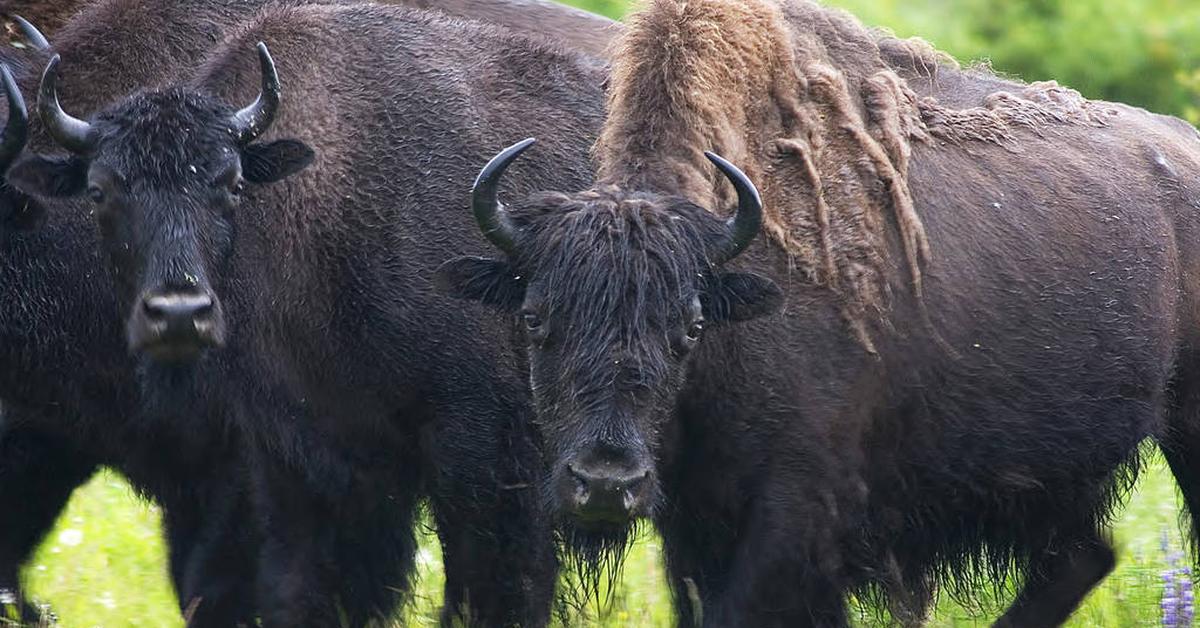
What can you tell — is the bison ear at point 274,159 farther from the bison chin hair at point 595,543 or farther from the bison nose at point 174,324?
the bison chin hair at point 595,543

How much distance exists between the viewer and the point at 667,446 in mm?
6336

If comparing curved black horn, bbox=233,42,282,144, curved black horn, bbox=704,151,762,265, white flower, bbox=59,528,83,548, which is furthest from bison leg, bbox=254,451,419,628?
white flower, bbox=59,528,83,548

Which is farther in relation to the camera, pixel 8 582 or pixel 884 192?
pixel 8 582

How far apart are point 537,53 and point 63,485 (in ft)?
9.36

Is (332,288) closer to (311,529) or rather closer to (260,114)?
(260,114)

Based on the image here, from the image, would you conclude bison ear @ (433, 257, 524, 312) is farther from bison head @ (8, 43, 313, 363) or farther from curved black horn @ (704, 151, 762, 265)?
bison head @ (8, 43, 313, 363)

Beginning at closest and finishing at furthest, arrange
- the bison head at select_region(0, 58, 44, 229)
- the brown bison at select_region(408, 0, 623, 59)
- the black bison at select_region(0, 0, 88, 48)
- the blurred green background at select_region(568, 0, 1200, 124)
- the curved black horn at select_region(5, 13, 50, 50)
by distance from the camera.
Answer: the bison head at select_region(0, 58, 44, 229)
the curved black horn at select_region(5, 13, 50, 50)
the black bison at select_region(0, 0, 88, 48)
the brown bison at select_region(408, 0, 623, 59)
the blurred green background at select_region(568, 0, 1200, 124)

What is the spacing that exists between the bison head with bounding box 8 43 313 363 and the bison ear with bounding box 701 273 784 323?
185 centimetres

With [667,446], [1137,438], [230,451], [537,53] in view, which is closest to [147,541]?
[230,451]

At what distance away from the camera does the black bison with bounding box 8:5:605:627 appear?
6.96 meters

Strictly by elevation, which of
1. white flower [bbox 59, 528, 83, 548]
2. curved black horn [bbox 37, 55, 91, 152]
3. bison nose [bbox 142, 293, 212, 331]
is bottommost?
white flower [bbox 59, 528, 83, 548]

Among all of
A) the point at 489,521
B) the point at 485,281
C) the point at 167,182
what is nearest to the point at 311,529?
the point at 489,521

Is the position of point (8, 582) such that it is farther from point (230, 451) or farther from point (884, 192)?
point (884, 192)

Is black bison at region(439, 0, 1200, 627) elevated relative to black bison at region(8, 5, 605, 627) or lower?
elevated
